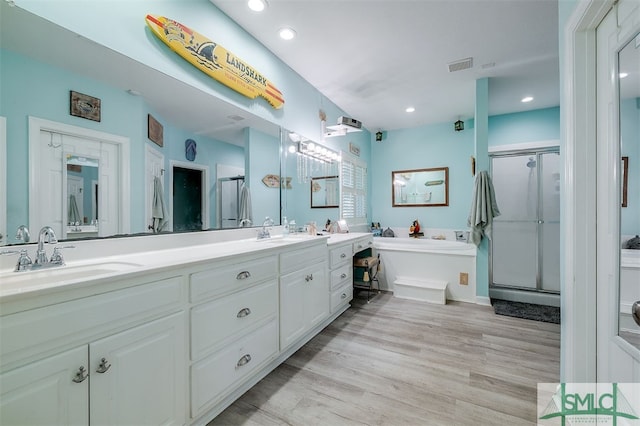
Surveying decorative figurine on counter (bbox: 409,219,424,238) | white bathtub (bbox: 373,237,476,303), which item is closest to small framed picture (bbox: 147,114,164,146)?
white bathtub (bbox: 373,237,476,303)

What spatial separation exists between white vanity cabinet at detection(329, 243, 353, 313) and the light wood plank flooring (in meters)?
0.23

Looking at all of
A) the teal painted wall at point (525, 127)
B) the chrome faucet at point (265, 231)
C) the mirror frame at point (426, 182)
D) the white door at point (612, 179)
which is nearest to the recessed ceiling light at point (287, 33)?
the chrome faucet at point (265, 231)

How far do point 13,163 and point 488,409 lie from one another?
2701 millimetres

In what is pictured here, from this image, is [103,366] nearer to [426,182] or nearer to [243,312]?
[243,312]

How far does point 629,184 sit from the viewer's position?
0.98 metres

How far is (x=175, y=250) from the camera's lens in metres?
1.72

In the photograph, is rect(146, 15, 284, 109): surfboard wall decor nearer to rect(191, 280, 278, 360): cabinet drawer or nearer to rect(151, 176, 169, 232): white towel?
rect(151, 176, 169, 232): white towel

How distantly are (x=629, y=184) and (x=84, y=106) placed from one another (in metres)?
2.50

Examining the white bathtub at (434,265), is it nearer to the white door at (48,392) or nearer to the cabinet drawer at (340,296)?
the cabinet drawer at (340,296)

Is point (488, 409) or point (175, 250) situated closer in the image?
point (488, 409)

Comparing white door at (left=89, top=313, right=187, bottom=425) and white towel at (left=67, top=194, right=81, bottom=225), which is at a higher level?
white towel at (left=67, top=194, right=81, bottom=225)

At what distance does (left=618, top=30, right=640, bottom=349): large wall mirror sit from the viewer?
3.12ft

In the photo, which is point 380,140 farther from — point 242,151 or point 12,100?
Result: point 12,100

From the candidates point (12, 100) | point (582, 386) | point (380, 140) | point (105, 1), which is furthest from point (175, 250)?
point (380, 140)
